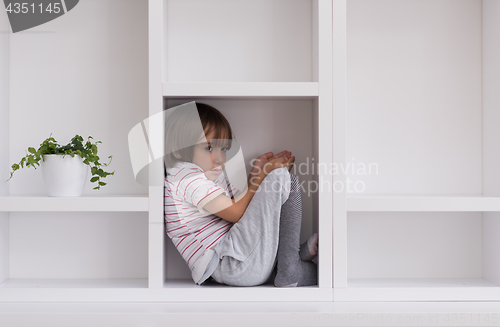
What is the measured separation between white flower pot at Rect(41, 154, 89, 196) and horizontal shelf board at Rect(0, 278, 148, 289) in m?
0.28

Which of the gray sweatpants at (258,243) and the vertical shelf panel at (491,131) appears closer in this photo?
the gray sweatpants at (258,243)

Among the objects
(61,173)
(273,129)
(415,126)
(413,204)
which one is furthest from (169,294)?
(415,126)

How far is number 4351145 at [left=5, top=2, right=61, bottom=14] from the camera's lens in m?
1.22

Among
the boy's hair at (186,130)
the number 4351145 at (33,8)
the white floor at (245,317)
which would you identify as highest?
the number 4351145 at (33,8)

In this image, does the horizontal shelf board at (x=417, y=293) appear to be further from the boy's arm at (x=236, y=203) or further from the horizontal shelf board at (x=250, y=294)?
the boy's arm at (x=236, y=203)

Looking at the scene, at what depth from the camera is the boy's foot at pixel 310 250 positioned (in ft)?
3.68

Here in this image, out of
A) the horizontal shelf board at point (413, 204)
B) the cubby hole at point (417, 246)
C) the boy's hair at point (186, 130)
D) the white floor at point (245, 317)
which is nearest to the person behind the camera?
the white floor at point (245, 317)

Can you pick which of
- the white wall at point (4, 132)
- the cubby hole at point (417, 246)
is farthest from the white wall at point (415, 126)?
the white wall at point (4, 132)

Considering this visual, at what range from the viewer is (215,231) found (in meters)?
1.13

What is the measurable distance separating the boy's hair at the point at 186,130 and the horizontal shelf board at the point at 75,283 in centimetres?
38

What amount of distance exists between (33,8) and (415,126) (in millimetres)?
1316

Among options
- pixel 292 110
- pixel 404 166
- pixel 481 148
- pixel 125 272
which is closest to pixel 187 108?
pixel 292 110

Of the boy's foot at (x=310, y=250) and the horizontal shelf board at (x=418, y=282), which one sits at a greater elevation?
the boy's foot at (x=310, y=250)

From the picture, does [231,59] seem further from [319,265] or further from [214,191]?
[319,265]
